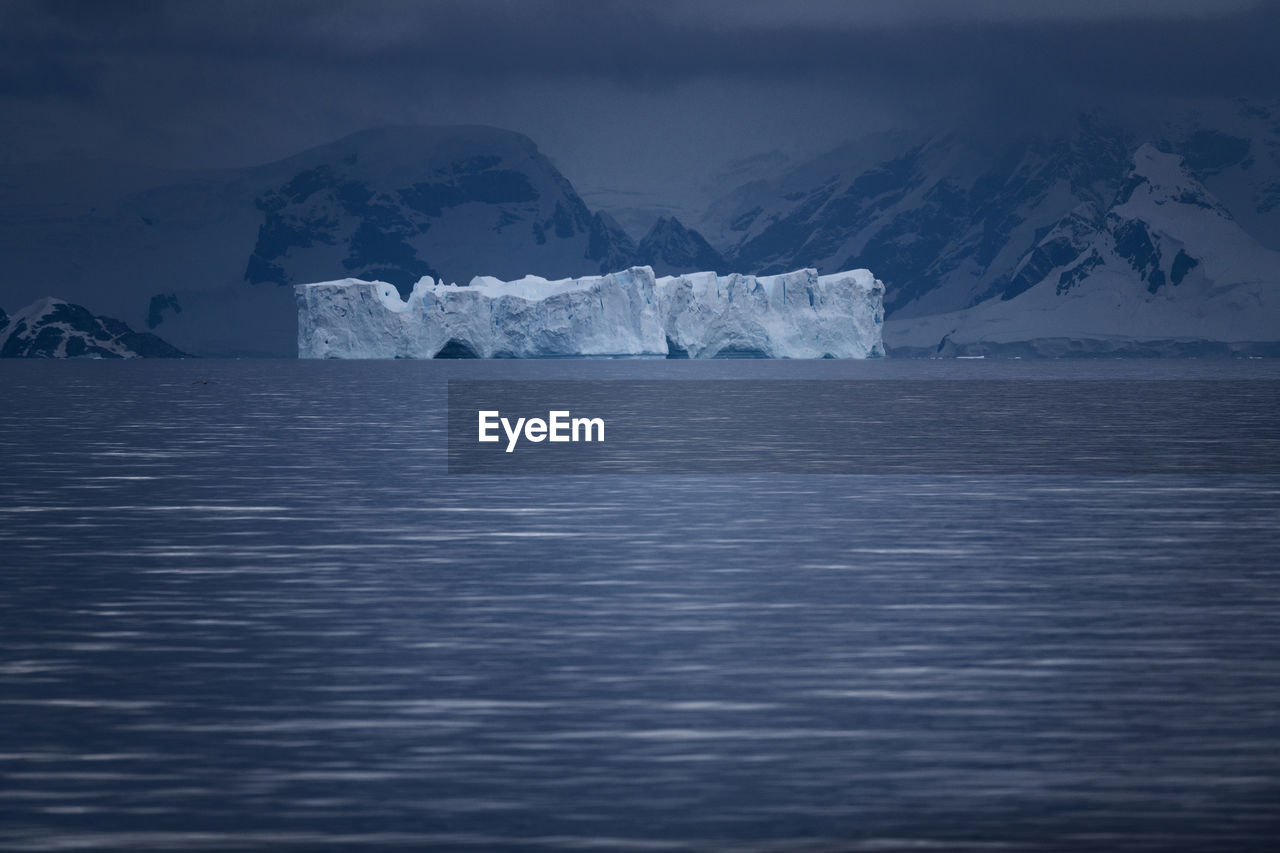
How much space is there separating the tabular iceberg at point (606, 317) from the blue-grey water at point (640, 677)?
103 metres

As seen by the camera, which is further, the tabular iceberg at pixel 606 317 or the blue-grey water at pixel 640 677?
the tabular iceberg at pixel 606 317

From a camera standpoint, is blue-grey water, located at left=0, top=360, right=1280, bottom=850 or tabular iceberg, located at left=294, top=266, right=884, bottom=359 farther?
tabular iceberg, located at left=294, top=266, right=884, bottom=359

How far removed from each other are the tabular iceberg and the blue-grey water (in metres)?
103

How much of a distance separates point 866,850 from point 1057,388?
90.7 metres

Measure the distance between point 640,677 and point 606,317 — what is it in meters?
117

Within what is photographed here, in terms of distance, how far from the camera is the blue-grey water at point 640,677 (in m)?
8.29

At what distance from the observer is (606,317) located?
128m

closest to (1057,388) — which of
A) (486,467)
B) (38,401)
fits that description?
(38,401)

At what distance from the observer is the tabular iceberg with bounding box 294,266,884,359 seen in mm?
127000

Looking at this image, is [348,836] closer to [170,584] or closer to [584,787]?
[584,787]

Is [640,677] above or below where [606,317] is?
below

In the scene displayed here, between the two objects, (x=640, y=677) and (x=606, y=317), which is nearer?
(x=640, y=677)

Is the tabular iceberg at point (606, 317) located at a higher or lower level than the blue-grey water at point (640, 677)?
higher

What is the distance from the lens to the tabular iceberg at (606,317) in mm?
127000
